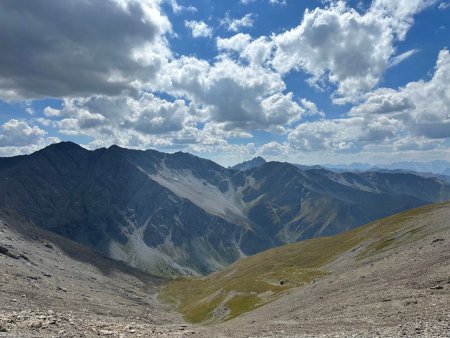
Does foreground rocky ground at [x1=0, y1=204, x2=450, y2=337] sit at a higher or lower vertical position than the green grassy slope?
higher

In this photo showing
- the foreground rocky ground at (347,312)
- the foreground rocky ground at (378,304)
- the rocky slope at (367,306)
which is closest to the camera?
the foreground rocky ground at (347,312)

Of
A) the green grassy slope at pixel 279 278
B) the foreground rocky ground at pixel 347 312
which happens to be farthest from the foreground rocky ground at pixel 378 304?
the green grassy slope at pixel 279 278

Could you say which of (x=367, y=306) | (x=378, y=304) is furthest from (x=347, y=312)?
(x=378, y=304)

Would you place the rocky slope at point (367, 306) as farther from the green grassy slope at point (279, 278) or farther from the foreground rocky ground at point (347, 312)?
the green grassy slope at point (279, 278)

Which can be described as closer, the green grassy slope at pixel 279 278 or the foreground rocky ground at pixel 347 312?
the foreground rocky ground at pixel 347 312

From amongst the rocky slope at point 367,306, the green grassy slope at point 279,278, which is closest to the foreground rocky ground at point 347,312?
the rocky slope at point 367,306

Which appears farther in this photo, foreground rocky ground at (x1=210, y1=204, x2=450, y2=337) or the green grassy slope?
the green grassy slope

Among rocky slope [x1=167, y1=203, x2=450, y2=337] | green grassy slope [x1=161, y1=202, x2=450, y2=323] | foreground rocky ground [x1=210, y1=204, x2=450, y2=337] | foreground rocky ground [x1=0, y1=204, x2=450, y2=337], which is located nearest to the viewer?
foreground rocky ground [x1=0, y1=204, x2=450, y2=337]

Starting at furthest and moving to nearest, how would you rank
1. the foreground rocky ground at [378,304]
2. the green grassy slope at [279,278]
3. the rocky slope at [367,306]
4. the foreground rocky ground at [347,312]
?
the green grassy slope at [279,278] → the rocky slope at [367,306] → the foreground rocky ground at [378,304] → the foreground rocky ground at [347,312]

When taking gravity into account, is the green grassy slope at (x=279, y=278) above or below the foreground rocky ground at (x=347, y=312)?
below

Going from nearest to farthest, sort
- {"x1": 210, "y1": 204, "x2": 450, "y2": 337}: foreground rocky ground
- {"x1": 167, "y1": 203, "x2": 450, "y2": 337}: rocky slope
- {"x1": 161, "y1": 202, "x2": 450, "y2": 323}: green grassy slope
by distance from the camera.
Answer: {"x1": 210, "y1": 204, "x2": 450, "y2": 337}: foreground rocky ground
{"x1": 167, "y1": 203, "x2": 450, "y2": 337}: rocky slope
{"x1": 161, "y1": 202, "x2": 450, "y2": 323}: green grassy slope

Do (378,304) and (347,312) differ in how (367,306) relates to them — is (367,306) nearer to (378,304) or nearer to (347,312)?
(378,304)


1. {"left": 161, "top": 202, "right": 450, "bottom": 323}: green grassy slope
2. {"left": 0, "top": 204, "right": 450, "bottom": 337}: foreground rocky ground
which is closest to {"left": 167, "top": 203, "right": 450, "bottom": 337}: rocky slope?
{"left": 0, "top": 204, "right": 450, "bottom": 337}: foreground rocky ground

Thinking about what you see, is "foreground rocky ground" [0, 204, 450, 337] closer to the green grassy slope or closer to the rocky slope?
the rocky slope
